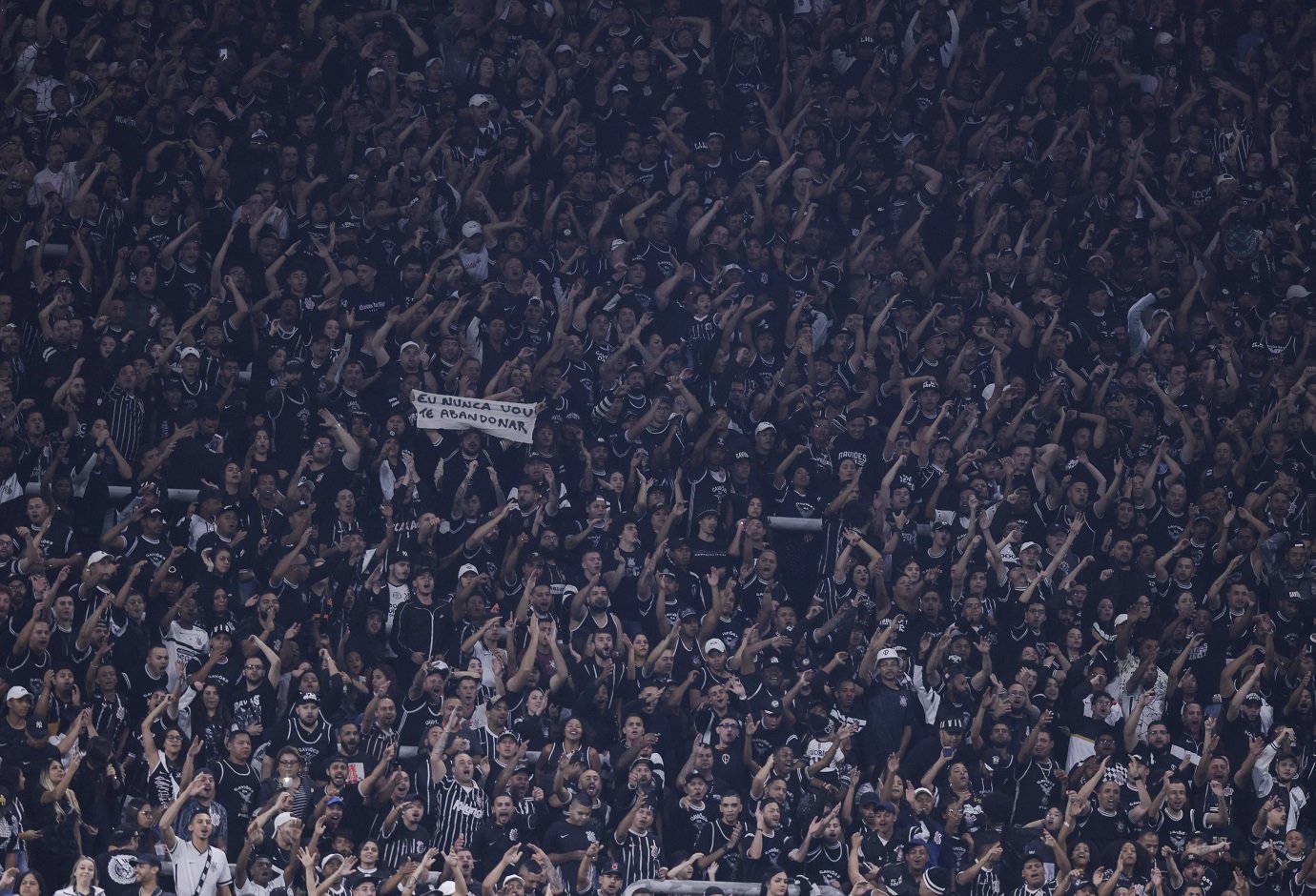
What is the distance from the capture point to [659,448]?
70.5ft

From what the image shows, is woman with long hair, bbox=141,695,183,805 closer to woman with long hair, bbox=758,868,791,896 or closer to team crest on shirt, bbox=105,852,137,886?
team crest on shirt, bbox=105,852,137,886

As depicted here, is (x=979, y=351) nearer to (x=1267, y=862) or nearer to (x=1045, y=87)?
(x=1045, y=87)

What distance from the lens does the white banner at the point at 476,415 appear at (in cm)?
2089

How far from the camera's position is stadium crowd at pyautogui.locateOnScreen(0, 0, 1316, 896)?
60.3 ft

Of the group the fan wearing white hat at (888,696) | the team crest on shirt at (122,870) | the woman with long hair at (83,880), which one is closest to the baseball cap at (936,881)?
the fan wearing white hat at (888,696)

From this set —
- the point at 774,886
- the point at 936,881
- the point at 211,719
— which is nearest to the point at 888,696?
the point at 936,881

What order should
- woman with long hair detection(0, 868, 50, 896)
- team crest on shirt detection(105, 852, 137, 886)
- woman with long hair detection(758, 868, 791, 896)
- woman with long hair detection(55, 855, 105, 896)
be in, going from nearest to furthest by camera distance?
woman with long hair detection(0, 868, 50, 896) < woman with long hair detection(55, 855, 105, 896) < team crest on shirt detection(105, 852, 137, 886) < woman with long hair detection(758, 868, 791, 896)

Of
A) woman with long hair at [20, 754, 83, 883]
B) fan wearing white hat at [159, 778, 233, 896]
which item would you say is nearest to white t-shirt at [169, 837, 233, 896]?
fan wearing white hat at [159, 778, 233, 896]

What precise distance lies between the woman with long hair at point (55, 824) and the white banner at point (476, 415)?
4.93 meters

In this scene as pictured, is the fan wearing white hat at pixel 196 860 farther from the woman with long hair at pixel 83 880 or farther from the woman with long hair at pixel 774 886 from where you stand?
the woman with long hair at pixel 774 886

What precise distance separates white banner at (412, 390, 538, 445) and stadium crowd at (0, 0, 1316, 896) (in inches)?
4.7

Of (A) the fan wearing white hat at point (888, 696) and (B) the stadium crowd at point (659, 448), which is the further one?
(A) the fan wearing white hat at point (888, 696)

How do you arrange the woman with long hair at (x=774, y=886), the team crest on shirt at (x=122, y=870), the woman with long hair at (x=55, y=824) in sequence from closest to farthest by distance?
the team crest on shirt at (x=122, y=870) → the woman with long hair at (x=55, y=824) → the woman with long hair at (x=774, y=886)

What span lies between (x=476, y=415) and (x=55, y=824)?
5.61 m
